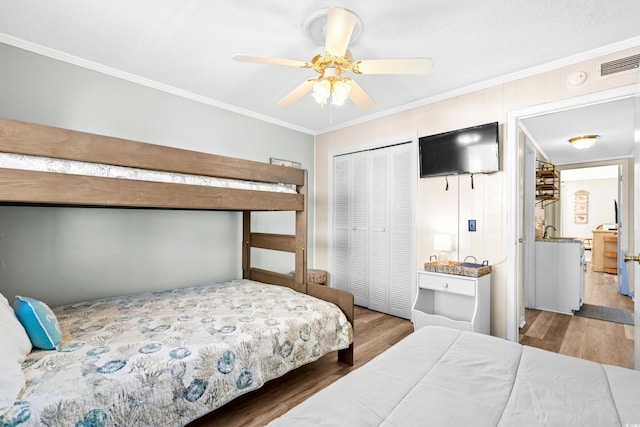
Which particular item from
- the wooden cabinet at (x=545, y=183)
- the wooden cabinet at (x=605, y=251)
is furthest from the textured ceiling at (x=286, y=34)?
the wooden cabinet at (x=605, y=251)

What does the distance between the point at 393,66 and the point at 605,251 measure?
7.57 m

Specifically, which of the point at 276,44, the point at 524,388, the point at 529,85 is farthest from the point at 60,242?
the point at 529,85

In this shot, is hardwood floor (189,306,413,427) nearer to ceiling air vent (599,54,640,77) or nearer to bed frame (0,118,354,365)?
bed frame (0,118,354,365)

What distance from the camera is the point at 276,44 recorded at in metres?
2.25

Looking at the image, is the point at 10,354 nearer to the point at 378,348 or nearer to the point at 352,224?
the point at 378,348

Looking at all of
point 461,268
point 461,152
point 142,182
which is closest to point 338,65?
point 142,182

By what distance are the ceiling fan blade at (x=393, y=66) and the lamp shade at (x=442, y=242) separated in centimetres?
163

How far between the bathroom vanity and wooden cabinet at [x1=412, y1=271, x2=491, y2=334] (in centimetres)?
175

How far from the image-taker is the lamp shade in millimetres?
2946

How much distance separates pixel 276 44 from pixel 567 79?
2293 millimetres

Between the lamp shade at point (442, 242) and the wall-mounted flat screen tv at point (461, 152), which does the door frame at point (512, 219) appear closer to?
the wall-mounted flat screen tv at point (461, 152)

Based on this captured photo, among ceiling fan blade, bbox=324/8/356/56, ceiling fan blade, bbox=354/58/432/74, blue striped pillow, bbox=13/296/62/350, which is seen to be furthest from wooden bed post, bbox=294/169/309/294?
blue striped pillow, bbox=13/296/62/350

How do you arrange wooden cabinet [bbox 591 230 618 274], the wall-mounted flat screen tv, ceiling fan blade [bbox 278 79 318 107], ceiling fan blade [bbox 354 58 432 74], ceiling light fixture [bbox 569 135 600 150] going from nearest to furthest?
ceiling fan blade [bbox 354 58 432 74], ceiling fan blade [bbox 278 79 318 107], the wall-mounted flat screen tv, ceiling light fixture [bbox 569 135 600 150], wooden cabinet [bbox 591 230 618 274]

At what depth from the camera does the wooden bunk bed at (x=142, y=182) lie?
1.46 meters
